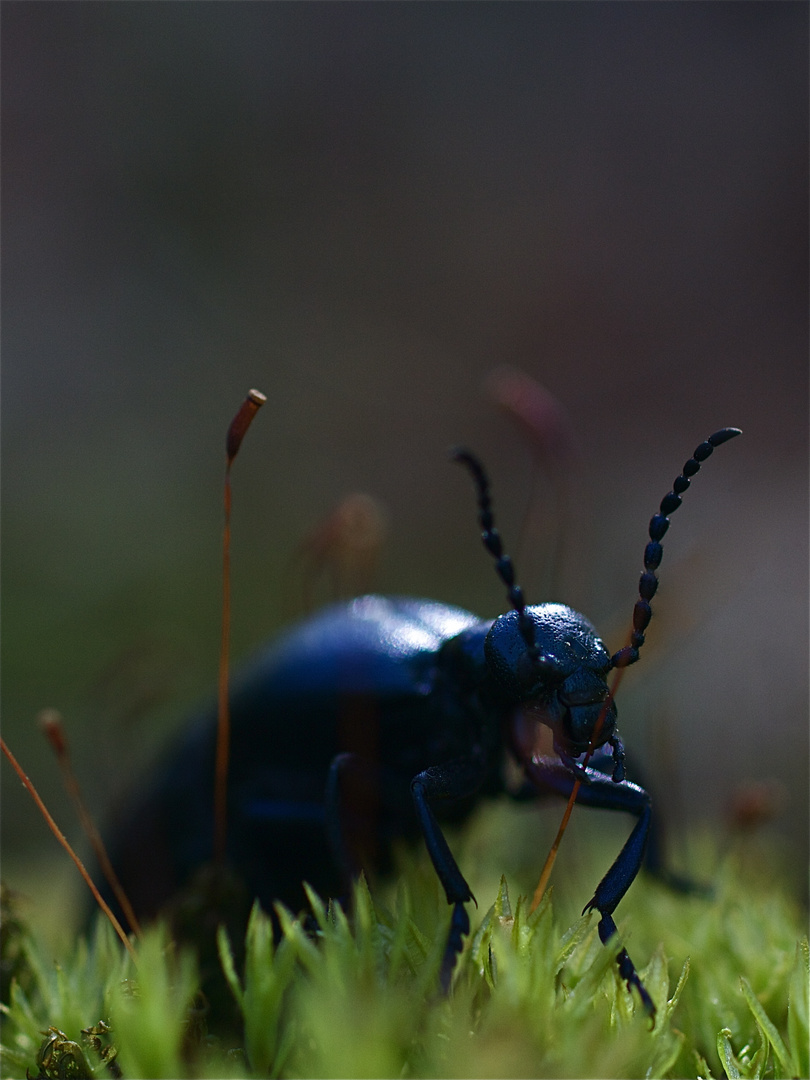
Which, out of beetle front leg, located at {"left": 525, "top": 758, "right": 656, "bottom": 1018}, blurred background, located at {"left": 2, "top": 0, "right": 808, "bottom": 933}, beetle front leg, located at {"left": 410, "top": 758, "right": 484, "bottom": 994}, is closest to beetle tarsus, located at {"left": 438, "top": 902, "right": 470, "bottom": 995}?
beetle front leg, located at {"left": 410, "top": 758, "right": 484, "bottom": 994}

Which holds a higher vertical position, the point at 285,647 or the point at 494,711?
the point at 494,711

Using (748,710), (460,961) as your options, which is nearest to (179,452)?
(748,710)

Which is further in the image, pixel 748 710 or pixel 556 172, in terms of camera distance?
pixel 556 172

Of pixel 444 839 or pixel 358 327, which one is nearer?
pixel 444 839

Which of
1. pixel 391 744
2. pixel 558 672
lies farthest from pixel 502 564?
pixel 391 744

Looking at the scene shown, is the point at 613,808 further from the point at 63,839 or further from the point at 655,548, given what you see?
the point at 63,839

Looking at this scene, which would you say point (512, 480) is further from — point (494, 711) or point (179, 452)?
point (494, 711)

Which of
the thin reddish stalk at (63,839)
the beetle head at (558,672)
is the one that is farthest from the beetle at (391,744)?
the thin reddish stalk at (63,839)
